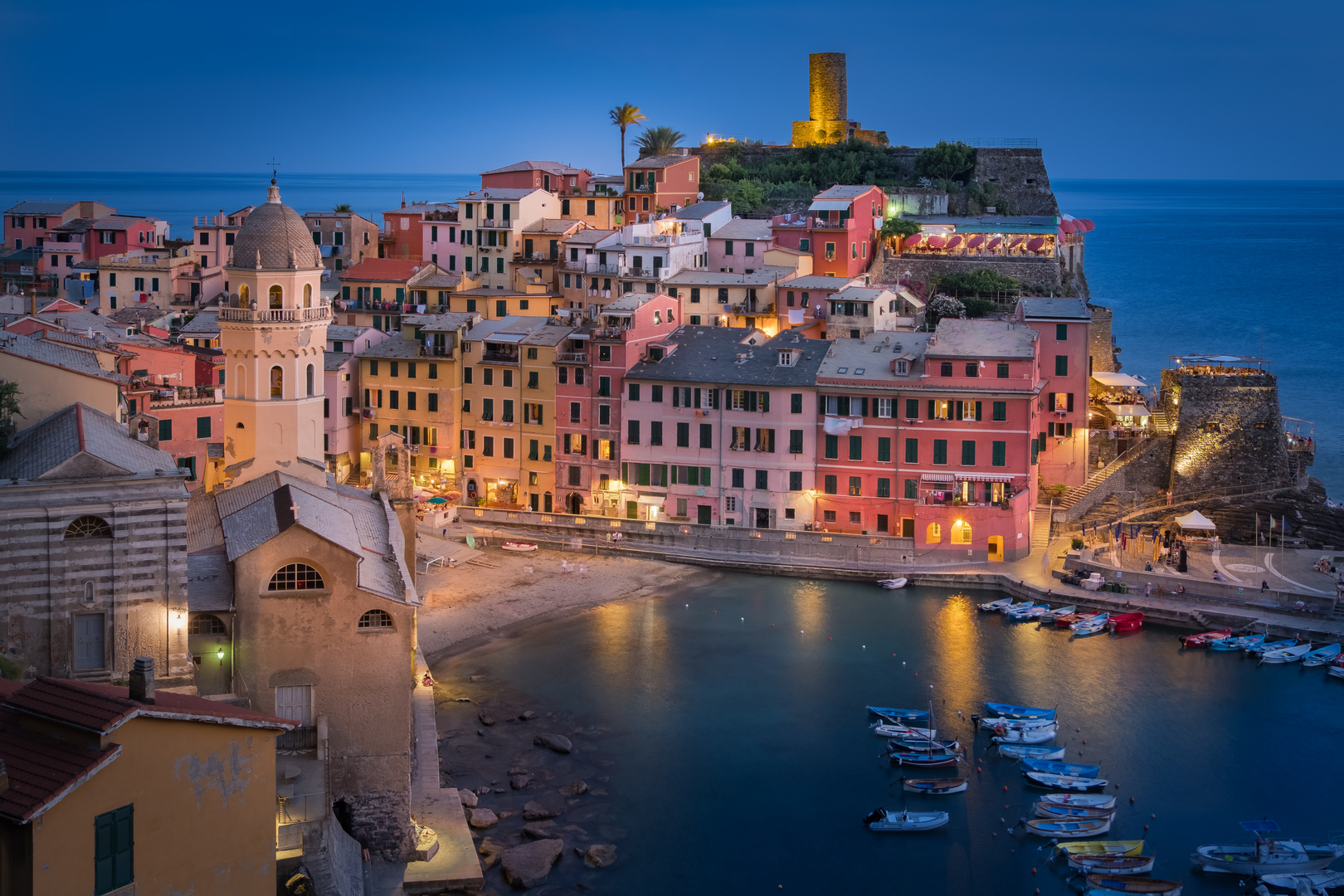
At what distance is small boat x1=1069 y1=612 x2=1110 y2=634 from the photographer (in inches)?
1950

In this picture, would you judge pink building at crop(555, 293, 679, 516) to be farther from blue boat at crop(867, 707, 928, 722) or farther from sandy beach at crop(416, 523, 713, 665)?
blue boat at crop(867, 707, 928, 722)

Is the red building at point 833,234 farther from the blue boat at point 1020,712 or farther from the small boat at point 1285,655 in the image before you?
the blue boat at point 1020,712

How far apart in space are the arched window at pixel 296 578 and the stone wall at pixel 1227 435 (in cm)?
4004

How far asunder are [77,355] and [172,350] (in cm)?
2115

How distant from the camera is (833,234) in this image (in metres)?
71.8

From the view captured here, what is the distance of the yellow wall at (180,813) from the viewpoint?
19.9m

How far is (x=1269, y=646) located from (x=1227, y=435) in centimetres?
1456

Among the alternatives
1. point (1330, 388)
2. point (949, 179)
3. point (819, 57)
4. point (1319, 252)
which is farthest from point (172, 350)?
point (1319, 252)

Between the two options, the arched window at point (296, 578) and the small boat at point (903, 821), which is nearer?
the arched window at point (296, 578)

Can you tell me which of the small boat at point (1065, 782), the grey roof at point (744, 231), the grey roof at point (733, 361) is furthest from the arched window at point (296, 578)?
the grey roof at point (744, 231)

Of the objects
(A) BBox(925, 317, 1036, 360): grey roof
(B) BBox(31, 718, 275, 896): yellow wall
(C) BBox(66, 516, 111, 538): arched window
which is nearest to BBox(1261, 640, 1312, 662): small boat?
(A) BBox(925, 317, 1036, 360): grey roof

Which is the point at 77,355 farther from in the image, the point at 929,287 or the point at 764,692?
the point at 929,287

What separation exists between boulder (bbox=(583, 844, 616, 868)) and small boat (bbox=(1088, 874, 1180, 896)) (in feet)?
33.8

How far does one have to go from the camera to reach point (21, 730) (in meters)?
20.6
